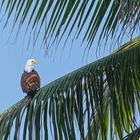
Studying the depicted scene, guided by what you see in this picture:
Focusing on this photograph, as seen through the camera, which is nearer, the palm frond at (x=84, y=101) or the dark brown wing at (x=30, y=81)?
the palm frond at (x=84, y=101)

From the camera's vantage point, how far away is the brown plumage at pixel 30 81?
318 cm

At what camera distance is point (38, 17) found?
2320 millimetres

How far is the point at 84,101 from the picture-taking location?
250cm

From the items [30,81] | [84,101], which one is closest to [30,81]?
[30,81]

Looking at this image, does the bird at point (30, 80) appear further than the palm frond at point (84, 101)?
Yes

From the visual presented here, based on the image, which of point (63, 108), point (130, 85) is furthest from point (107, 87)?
point (63, 108)

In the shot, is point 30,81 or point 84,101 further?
point 30,81

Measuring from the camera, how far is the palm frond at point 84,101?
95.2 inches

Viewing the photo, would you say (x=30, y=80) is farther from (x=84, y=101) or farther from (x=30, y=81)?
(x=84, y=101)

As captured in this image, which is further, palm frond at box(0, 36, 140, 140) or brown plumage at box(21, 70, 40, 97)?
brown plumage at box(21, 70, 40, 97)

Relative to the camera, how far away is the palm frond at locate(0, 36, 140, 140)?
95.2 inches

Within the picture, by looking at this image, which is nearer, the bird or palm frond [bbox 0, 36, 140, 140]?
palm frond [bbox 0, 36, 140, 140]

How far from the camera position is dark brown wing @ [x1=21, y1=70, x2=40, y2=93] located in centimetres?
322

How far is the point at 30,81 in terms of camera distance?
138 inches
